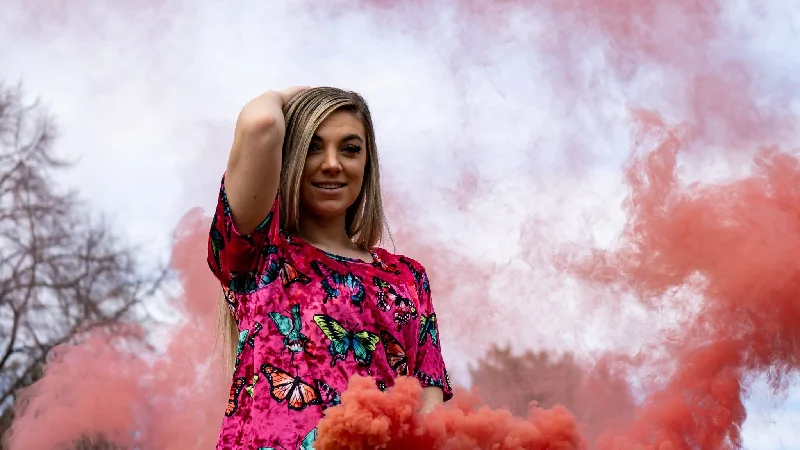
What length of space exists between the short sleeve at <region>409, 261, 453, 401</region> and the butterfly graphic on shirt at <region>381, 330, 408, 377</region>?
0.46ft

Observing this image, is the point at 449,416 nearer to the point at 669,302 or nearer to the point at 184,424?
the point at 669,302

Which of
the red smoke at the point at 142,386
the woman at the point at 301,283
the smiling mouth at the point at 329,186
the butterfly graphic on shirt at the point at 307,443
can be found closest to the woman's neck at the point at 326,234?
the woman at the point at 301,283

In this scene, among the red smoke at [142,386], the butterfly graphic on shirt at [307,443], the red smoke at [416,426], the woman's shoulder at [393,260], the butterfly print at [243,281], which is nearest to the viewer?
the red smoke at [416,426]

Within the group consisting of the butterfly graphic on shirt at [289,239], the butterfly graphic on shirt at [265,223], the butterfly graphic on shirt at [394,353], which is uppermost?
the butterfly graphic on shirt at [289,239]

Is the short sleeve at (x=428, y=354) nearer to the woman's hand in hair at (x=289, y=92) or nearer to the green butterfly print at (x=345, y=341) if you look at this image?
the green butterfly print at (x=345, y=341)

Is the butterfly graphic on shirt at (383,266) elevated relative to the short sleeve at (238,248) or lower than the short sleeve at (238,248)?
elevated

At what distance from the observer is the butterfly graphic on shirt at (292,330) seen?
8.93 ft

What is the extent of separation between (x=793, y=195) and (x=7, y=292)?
233 inches

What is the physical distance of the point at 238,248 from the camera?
110 inches

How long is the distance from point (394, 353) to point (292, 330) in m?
0.34

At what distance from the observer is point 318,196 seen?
304 cm

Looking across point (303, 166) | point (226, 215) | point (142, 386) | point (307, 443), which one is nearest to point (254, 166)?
point (226, 215)

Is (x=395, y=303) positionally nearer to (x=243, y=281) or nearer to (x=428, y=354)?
(x=428, y=354)

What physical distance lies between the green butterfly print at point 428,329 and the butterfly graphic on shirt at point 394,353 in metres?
0.16
